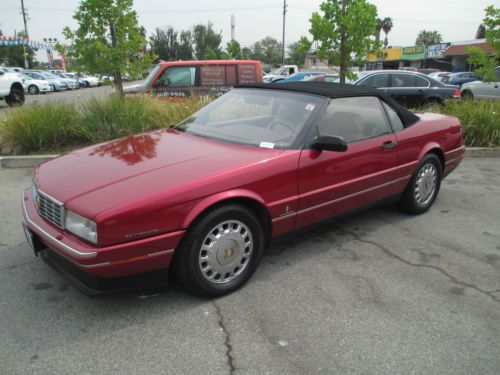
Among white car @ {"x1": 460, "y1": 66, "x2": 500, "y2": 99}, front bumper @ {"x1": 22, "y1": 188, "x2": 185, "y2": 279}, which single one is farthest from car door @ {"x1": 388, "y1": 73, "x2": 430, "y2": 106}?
front bumper @ {"x1": 22, "y1": 188, "x2": 185, "y2": 279}

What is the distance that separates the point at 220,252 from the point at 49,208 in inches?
46.0

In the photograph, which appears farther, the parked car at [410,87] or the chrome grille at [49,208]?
the parked car at [410,87]

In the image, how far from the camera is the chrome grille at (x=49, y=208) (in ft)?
8.61

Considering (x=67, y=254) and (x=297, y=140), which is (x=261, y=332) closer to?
(x=67, y=254)

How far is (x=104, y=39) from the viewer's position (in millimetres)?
8992

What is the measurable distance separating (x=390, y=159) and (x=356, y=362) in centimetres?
222

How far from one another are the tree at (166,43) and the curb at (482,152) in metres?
63.4

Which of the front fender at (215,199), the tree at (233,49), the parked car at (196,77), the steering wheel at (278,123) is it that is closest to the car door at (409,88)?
the parked car at (196,77)

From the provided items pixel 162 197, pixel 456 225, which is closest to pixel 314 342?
pixel 162 197

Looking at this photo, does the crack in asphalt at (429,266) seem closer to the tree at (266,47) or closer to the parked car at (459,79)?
the parked car at (459,79)

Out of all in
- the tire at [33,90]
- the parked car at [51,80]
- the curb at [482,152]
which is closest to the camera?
the curb at [482,152]

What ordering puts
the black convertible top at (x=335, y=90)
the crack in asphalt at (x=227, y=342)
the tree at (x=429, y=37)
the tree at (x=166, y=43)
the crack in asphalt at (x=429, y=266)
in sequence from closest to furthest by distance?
the crack in asphalt at (x=227, y=342) → the crack in asphalt at (x=429, y=266) → the black convertible top at (x=335, y=90) → the tree at (x=166, y=43) → the tree at (x=429, y=37)

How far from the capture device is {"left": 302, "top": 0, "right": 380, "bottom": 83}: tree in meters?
9.19

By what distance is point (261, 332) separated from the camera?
2590 mm
